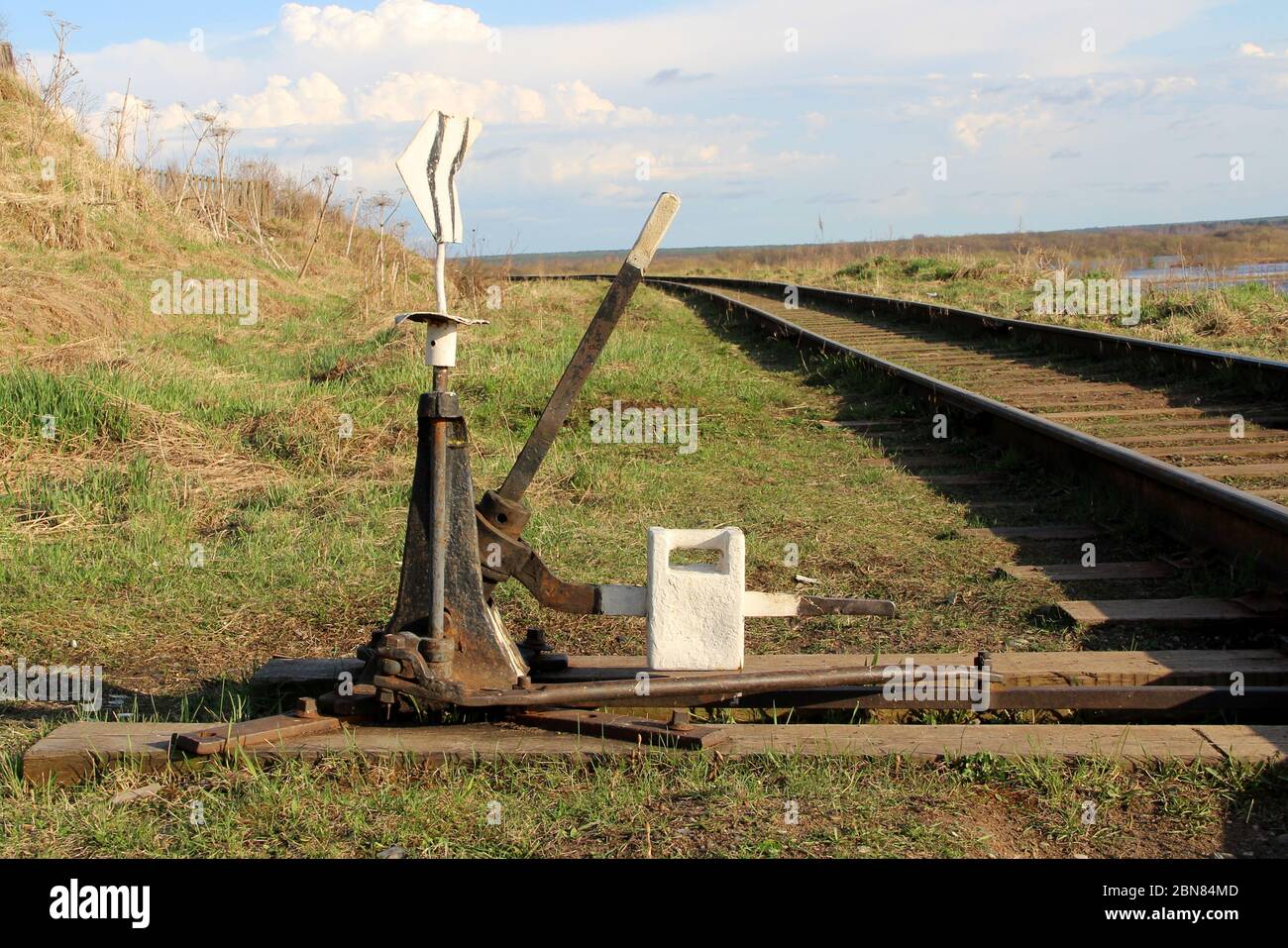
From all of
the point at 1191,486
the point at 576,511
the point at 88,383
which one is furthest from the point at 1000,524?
the point at 88,383

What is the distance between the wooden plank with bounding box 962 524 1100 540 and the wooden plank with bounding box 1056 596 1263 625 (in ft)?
3.56

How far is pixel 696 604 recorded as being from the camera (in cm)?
341

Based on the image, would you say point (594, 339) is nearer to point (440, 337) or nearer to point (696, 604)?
point (440, 337)

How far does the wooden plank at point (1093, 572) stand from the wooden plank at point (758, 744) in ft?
5.51

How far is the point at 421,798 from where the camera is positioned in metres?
3.02

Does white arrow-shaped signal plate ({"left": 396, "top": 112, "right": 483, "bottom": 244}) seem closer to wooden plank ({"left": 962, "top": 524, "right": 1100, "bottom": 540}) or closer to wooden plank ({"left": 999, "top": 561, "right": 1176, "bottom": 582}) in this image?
wooden plank ({"left": 999, "top": 561, "right": 1176, "bottom": 582})

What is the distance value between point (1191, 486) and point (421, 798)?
376cm

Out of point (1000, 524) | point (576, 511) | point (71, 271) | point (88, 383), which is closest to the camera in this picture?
point (1000, 524)

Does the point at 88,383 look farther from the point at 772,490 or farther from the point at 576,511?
the point at 772,490

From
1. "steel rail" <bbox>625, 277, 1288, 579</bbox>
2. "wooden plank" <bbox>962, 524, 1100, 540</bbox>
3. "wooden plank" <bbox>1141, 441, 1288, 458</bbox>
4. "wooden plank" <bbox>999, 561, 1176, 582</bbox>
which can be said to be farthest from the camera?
"wooden plank" <bbox>1141, 441, 1288, 458</bbox>

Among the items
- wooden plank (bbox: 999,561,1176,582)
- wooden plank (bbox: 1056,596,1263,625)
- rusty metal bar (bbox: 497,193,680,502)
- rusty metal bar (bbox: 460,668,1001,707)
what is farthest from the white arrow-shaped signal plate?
A: wooden plank (bbox: 999,561,1176,582)

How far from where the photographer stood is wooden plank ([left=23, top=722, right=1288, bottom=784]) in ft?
10.4

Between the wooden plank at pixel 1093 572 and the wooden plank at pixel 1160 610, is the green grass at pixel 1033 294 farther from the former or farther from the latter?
the wooden plank at pixel 1160 610

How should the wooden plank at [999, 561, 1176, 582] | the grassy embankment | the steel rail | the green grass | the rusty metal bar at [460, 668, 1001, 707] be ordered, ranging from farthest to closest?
1. the green grass
2. the wooden plank at [999, 561, 1176, 582]
3. the steel rail
4. the rusty metal bar at [460, 668, 1001, 707]
5. the grassy embankment
